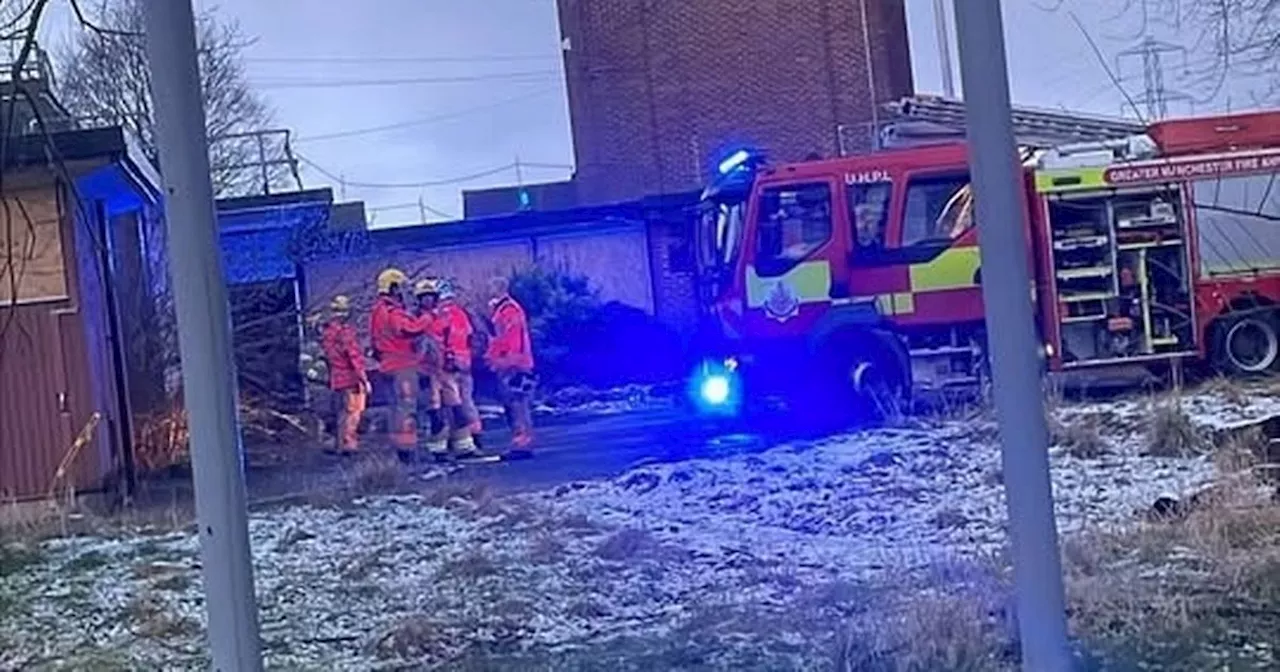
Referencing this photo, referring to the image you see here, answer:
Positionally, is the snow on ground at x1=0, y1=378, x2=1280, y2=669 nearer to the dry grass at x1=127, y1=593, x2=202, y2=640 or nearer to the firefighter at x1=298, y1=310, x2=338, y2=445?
the dry grass at x1=127, y1=593, x2=202, y2=640

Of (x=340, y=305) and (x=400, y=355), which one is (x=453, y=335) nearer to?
(x=400, y=355)

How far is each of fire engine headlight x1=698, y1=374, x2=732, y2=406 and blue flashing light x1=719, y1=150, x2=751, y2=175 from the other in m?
2.16

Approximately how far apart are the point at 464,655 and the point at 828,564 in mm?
2302

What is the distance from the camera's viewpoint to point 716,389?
16188 millimetres

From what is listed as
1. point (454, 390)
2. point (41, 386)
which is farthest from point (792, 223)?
point (41, 386)

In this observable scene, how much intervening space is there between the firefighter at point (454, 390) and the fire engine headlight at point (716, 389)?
243 centimetres

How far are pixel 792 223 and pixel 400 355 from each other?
4.09 metres

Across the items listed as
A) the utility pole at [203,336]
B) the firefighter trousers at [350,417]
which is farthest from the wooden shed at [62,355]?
the utility pole at [203,336]

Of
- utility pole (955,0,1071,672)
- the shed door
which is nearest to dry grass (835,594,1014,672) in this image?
utility pole (955,0,1071,672)

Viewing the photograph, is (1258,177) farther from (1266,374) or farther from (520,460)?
(520,460)

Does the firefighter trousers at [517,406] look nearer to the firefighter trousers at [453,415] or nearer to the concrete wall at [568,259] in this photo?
the firefighter trousers at [453,415]

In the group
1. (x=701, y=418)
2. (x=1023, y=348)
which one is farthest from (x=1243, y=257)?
(x=1023, y=348)

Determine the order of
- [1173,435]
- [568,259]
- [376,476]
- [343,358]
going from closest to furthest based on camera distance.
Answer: [1173,435], [376,476], [343,358], [568,259]

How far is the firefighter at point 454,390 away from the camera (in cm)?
1559
